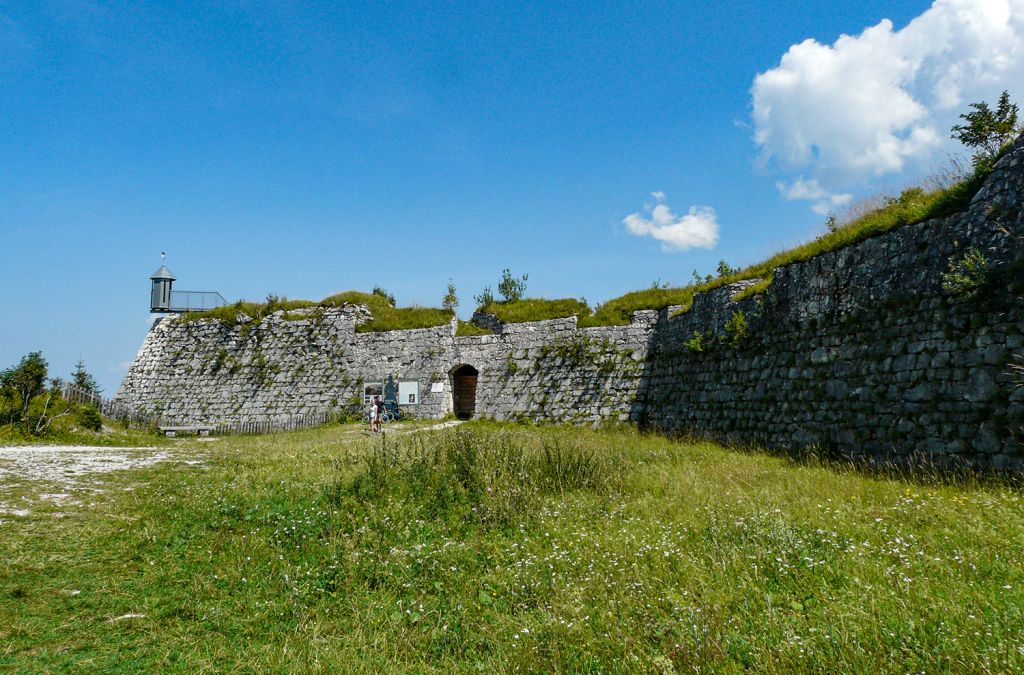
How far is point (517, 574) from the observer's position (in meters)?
5.64

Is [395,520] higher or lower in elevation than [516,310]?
lower

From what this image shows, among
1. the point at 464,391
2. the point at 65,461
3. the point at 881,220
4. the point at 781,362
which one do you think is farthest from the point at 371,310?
the point at 881,220

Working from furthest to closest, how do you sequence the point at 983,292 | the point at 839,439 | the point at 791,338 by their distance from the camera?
the point at 791,338, the point at 839,439, the point at 983,292

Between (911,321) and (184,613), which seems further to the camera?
(911,321)

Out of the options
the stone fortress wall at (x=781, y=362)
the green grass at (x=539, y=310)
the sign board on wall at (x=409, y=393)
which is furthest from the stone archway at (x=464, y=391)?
the green grass at (x=539, y=310)

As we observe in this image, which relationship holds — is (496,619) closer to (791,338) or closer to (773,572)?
(773,572)

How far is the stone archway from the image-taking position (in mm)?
24609

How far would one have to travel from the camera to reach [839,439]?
11.2 metres

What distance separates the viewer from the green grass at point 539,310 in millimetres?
22125

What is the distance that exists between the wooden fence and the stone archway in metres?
5.22

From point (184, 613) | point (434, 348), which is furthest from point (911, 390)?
point (434, 348)

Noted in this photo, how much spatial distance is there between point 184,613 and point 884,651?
217 inches

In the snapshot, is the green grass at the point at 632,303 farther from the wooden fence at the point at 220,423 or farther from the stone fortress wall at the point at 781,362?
the wooden fence at the point at 220,423

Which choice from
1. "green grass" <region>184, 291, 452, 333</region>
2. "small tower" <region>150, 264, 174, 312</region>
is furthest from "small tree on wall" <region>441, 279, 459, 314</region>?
"small tower" <region>150, 264, 174, 312</region>
